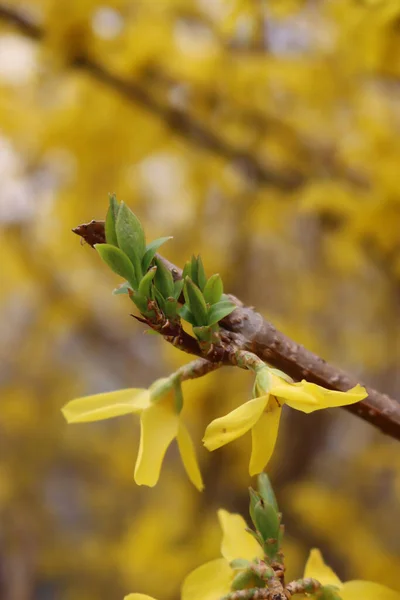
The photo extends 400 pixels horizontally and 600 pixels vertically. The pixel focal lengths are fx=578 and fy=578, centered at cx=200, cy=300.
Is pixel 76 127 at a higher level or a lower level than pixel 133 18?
lower

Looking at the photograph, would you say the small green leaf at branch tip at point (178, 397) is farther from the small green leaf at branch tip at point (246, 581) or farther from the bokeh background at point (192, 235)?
the bokeh background at point (192, 235)

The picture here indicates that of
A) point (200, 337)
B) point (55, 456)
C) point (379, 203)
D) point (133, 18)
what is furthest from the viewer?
point (55, 456)

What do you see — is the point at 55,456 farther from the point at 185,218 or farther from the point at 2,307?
the point at 185,218

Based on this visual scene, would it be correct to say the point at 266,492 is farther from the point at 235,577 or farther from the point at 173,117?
the point at 173,117

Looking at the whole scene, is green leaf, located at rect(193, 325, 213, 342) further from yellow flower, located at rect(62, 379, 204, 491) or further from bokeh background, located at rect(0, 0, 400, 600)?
bokeh background, located at rect(0, 0, 400, 600)

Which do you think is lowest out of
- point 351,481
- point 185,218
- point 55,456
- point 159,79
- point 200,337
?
point 200,337

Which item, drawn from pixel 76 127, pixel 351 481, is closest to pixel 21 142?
pixel 76 127

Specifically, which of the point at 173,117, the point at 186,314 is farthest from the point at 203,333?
the point at 173,117

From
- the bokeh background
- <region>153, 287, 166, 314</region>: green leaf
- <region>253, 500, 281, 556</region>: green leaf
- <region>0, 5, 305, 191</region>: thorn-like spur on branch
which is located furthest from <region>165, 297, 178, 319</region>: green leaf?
<region>0, 5, 305, 191</region>: thorn-like spur on branch

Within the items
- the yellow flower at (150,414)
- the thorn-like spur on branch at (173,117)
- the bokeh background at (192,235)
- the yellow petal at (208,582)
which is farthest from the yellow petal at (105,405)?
the thorn-like spur on branch at (173,117)
